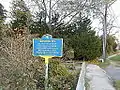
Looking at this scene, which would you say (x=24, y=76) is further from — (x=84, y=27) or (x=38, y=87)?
(x=84, y=27)

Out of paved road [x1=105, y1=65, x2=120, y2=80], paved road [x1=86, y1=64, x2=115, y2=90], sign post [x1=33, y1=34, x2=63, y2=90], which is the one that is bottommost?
paved road [x1=105, y1=65, x2=120, y2=80]

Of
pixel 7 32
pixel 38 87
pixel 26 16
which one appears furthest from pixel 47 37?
pixel 26 16

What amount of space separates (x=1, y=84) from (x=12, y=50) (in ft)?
4.95

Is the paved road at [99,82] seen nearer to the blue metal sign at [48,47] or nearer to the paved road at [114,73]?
the paved road at [114,73]

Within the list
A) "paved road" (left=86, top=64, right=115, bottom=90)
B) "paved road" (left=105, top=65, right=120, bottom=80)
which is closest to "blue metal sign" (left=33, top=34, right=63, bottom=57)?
"paved road" (left=86, top=64, right=115, bottom=90)

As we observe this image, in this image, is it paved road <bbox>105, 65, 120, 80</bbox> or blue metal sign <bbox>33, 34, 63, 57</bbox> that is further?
paved road <bbox>105, 65, 120, 80</bbox>

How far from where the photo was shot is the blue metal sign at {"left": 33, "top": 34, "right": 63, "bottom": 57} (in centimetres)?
851

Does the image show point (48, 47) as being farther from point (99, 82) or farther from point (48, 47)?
point (99, 82)

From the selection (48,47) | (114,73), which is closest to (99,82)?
(48,47)

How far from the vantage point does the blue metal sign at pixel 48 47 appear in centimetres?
851

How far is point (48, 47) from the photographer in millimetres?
8516

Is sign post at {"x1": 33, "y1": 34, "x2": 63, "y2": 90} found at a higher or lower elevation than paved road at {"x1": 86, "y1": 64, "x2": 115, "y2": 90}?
higher

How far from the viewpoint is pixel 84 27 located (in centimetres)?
3366

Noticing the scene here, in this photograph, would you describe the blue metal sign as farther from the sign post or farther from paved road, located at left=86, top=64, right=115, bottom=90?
paved road, located at left=86, top=64, right=115, bottom=90
